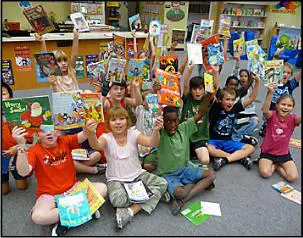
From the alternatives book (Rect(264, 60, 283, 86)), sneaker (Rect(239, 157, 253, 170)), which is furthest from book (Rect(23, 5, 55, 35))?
sneaker (Rect(239, 157, 253, 170))

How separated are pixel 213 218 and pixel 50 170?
113 cm

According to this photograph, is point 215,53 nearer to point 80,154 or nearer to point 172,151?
point 172,151

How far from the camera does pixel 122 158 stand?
1865 millimetres

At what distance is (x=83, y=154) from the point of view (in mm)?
2250

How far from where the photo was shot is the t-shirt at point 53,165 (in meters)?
1.72

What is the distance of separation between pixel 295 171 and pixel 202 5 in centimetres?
652

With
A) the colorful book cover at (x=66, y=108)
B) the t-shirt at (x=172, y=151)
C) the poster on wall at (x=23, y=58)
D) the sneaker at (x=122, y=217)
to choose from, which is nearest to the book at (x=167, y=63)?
the t-shirt at (x=172, y=151)

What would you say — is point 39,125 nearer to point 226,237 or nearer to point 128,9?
point 226,237

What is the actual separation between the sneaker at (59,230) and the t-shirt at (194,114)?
1298mm

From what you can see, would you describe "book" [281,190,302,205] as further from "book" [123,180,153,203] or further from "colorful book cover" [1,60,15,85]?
"colorful book cover" [1,60,15,85]

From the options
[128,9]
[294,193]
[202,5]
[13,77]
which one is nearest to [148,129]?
[294,193]

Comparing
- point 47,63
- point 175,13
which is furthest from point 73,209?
point 175,13

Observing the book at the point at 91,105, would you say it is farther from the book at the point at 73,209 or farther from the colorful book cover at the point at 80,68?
the colorful book cover at the point at 80,68

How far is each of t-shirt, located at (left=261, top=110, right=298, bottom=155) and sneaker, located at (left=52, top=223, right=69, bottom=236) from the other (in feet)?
5.84
